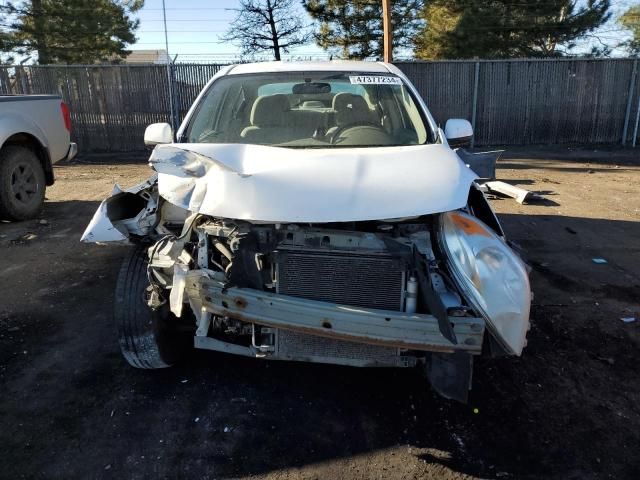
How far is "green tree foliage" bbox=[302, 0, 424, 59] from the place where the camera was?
20.7 metres

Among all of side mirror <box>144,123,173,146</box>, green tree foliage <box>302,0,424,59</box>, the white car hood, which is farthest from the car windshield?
green tree foliage <box>302,0,424,59</box>

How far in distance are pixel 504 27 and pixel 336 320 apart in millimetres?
21870

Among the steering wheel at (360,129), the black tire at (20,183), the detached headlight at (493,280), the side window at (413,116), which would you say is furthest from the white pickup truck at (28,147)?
the detached headlight at (493,280)

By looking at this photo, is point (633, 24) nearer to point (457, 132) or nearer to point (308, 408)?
point (457, 132)

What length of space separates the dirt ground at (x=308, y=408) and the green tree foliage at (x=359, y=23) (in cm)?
1822

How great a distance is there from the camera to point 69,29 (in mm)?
23328

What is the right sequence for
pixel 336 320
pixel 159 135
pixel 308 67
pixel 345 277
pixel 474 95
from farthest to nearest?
pixel 474 95 → pixel 308 67 → pixel 159 135 → pixel 345 277 → pixel 336 320

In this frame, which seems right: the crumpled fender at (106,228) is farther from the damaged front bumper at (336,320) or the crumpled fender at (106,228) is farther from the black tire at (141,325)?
the damaged front bumper at (336,320)

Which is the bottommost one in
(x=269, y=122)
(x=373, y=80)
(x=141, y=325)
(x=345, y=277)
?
(x=141, y=325)

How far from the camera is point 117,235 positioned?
136 inches

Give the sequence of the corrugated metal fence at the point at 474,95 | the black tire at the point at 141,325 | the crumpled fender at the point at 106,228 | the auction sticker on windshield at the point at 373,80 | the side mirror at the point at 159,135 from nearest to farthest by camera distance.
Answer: the black tire at the point at 141,325 → the crumpled fender at the point at 106,228 → the side mirror at the point at 159,135 → the auction sticker on windshield at the point at 373,80 → the corrugated metal fence at the point at 474,95

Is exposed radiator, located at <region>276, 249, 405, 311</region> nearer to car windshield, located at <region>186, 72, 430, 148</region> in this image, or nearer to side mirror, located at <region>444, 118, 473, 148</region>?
car windshield, located at <region>186, 72, 430, 148</region>

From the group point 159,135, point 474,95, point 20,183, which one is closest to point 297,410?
point 159,135

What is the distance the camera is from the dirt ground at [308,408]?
2.69 m
